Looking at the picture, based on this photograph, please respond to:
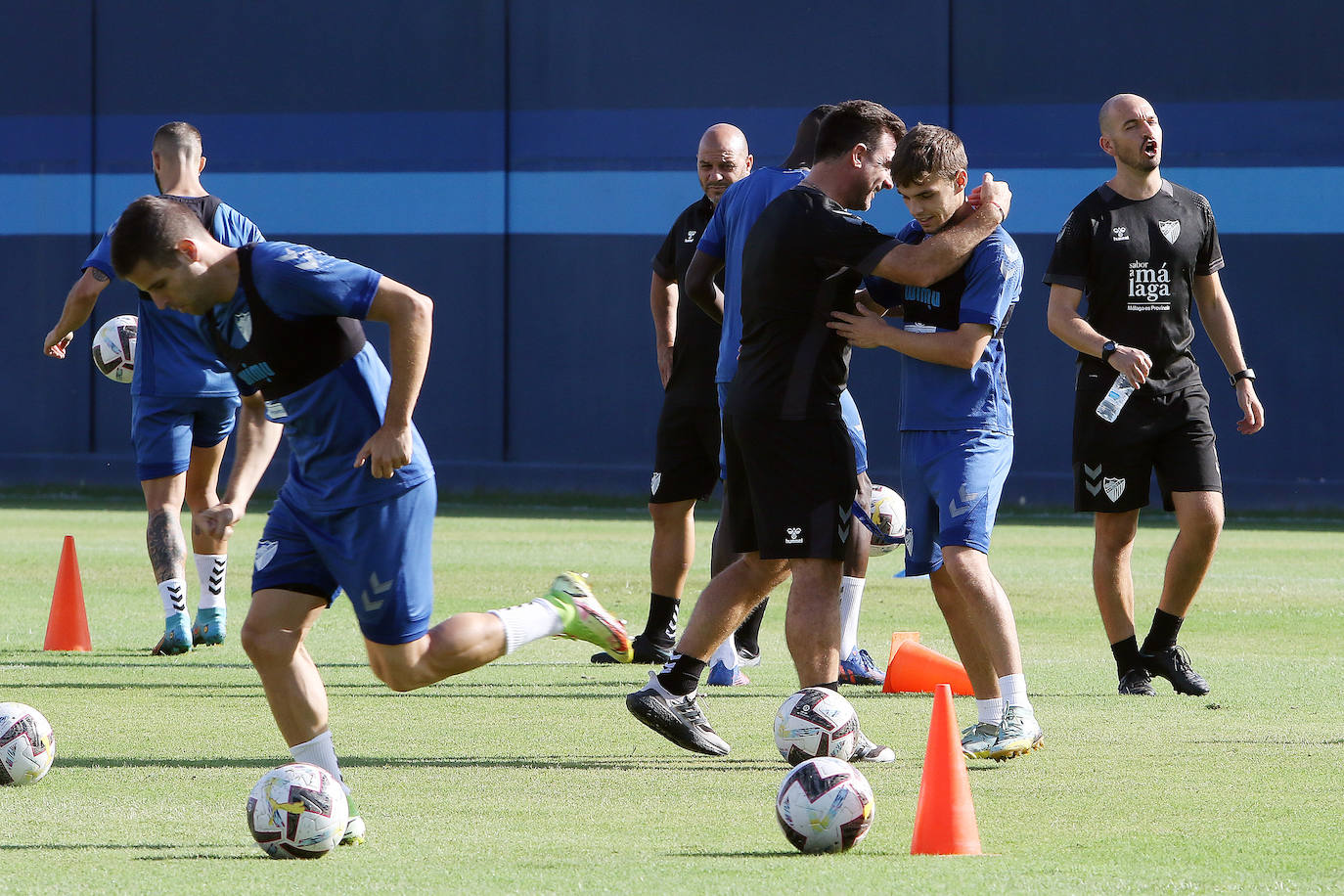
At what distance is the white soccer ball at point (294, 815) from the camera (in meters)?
4.93

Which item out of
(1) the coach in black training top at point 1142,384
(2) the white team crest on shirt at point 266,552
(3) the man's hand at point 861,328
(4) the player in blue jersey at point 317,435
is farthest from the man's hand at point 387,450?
(1) the coach in black training top at point 1142,384

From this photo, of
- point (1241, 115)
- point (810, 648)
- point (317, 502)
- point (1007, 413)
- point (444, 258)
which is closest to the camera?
point (317, 502)

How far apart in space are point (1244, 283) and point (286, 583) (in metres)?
18.6

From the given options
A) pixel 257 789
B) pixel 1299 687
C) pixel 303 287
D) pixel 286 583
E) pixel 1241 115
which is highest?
pixel 1241 115

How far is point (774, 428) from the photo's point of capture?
6.36 meters

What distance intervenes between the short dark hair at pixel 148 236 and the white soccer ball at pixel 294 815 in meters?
1.48

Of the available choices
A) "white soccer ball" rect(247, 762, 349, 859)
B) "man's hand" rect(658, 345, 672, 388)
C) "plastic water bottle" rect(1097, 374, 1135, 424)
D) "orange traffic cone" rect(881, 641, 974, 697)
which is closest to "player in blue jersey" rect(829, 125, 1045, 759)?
"plastic water bottle" rect(1097, 374, 1135, 424)

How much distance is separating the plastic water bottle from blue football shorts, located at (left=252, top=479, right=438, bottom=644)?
371cm

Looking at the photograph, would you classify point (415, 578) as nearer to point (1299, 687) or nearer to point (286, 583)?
point (286, 583)

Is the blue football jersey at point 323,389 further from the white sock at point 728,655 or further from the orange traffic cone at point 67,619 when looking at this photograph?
the orange traffic cone at point 67,619

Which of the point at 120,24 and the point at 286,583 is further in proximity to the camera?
the point at 120,24

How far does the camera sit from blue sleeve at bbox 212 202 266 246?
9.24 metres

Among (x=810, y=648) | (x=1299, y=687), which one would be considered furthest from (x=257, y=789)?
(x=1299, y=687)

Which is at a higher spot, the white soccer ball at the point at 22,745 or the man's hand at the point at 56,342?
the man's hand at the point at 56,342
